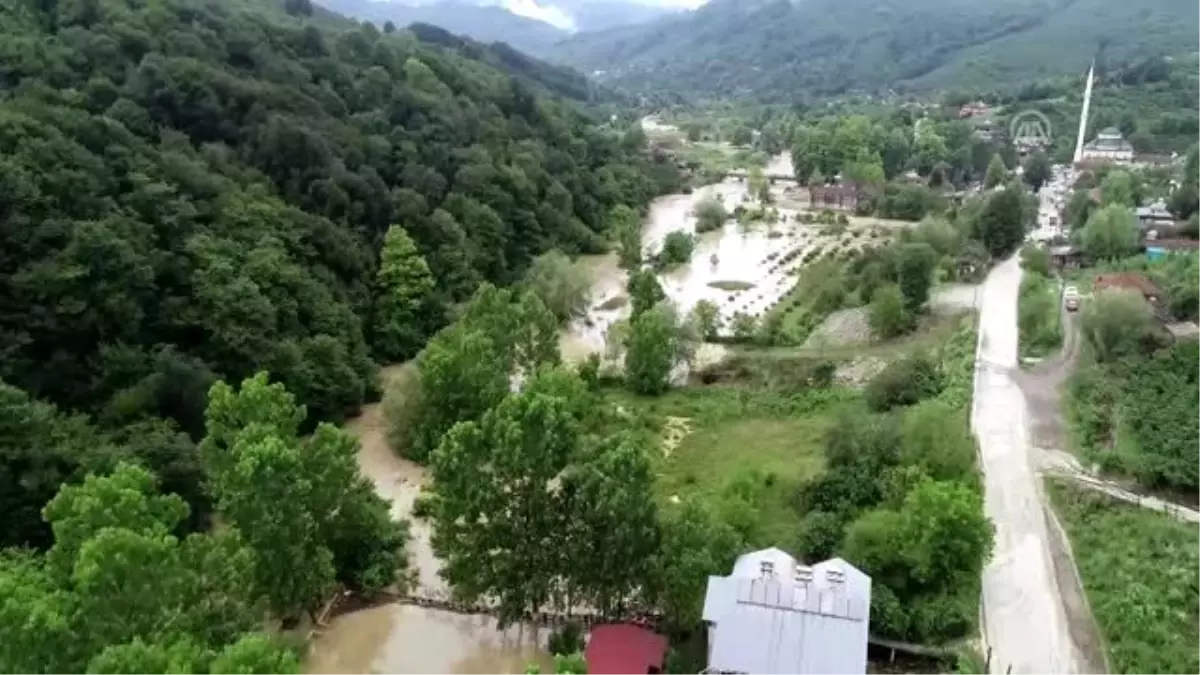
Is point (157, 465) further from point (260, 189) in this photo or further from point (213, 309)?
point (260, 189)

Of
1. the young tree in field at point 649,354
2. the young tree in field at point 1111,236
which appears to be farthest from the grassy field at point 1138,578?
the young tree in field at point 1111,236

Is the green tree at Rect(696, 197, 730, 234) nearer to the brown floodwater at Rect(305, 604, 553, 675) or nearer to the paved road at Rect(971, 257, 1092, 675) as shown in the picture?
the paved road at Rect(971, 257, 1092, 675)

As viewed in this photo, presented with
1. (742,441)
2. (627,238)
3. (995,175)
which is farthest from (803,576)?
(995,175)

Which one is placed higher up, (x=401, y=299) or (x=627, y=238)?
(x=401, y=299)

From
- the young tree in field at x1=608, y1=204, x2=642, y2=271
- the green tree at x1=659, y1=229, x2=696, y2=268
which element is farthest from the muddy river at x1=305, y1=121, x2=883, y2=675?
the young tree in field at x1=608, y1=204, x2=642, y2=271

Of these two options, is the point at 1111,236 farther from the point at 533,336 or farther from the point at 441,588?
the point at 441,588

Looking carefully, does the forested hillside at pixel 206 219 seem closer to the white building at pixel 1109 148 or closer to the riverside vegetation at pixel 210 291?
the riverside vegetation at pixel 210 291

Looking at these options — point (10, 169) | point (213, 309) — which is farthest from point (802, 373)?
point (10, 169)
